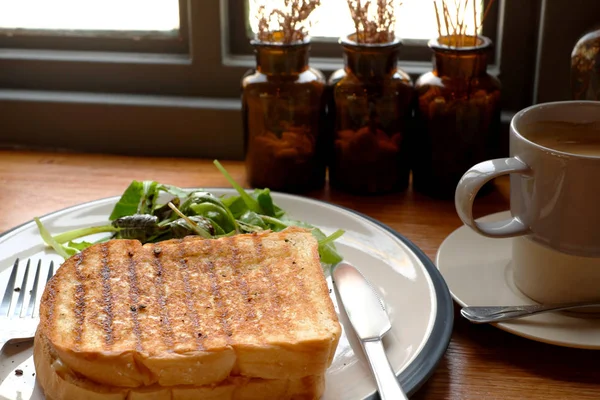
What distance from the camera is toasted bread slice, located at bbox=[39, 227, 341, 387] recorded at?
0.92 meters

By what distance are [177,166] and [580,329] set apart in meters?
1.10

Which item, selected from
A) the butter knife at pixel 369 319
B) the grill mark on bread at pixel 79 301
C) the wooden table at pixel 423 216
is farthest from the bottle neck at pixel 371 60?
the grill mark on bread at pixel 79 301

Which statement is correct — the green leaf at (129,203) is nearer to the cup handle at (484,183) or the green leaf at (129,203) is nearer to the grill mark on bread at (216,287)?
the grill mark on bread at (216,287)

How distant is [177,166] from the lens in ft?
6.10

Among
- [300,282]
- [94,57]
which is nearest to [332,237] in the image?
[300,282]

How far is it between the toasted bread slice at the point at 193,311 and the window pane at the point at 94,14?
38.0 inches

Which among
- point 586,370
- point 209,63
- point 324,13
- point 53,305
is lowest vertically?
point 586,370

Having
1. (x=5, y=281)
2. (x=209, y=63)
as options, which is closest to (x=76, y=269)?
(x=5, y=281)

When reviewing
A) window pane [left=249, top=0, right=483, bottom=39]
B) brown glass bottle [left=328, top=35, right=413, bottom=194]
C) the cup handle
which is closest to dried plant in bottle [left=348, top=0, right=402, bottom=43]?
brown glass bottle [left=328, top=35, right=413, bottom=194]

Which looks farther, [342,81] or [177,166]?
[177,166]

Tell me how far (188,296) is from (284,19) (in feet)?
2.34

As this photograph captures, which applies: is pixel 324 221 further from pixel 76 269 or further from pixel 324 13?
pixel 324 13

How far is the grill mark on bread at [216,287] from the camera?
0.99 metres

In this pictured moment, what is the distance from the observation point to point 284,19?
5.04ft
